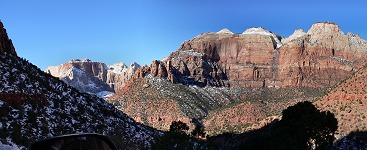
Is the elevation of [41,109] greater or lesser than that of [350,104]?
greater

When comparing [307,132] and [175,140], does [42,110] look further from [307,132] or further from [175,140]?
[307,132]

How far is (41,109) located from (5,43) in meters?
12.5

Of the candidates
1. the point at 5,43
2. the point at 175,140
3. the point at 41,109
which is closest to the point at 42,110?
the point at 41,109

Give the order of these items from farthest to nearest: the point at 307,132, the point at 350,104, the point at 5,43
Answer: the point at 350,104 < the point at 307,132 < the point at 5,43

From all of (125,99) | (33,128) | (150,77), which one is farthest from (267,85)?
(33,128)

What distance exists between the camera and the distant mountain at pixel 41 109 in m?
25.1

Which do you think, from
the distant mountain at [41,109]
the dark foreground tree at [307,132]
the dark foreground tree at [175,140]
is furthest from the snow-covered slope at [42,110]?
the dark foreground tree at [307,132]

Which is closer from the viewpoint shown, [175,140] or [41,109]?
[41,109]

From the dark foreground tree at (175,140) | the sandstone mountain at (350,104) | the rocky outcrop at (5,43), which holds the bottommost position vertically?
the dark foreground tree at (175,140)

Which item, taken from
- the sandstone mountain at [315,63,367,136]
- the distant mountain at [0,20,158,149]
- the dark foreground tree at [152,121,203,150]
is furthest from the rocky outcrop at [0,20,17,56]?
the sandstone mountain at [315,63,367,136]

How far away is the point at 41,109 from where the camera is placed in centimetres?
3209

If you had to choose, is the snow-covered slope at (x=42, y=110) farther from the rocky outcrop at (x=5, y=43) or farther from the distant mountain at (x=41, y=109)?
the rocky outcrop at (x=5, y=43)

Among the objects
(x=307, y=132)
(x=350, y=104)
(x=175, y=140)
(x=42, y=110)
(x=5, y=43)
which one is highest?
(x=5, y=43)

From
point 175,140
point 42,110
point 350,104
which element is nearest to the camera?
point 42,110
